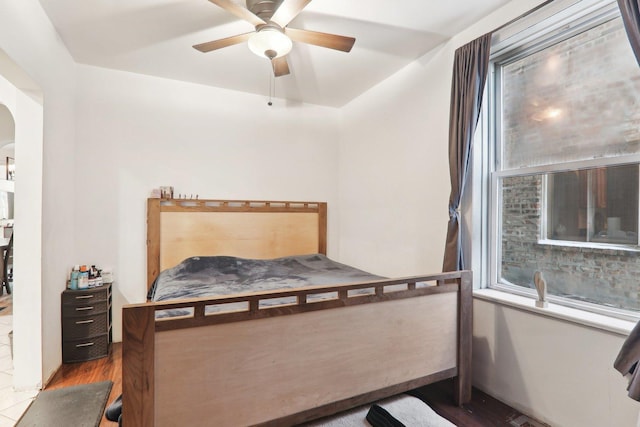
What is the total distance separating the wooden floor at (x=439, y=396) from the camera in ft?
6.07

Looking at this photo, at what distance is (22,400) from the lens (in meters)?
2.04

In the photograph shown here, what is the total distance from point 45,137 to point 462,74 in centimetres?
297

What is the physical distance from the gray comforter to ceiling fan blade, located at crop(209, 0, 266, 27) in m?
1.70

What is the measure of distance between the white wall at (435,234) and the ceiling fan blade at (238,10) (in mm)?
1481

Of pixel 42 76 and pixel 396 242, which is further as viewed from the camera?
pixel 396 242

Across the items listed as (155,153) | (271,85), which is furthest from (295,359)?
(271,85)

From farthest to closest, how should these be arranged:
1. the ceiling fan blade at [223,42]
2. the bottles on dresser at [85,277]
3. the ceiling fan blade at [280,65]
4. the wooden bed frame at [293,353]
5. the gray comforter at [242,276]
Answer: the bottles on dresser at [85,277]
the ceiling fan blade at [280,65]
the gray comforter at [242,276]
the ceiling fan blade at [223,42]
the wooden bed frame at [293,353]

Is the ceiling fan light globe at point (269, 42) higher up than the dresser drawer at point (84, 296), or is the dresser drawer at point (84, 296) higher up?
the ceiling fan light globe at point (269, 42)

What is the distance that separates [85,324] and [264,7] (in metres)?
2.81

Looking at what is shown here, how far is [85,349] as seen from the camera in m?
2.60

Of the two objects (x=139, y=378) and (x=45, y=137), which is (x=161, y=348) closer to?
(x=139, y=378)

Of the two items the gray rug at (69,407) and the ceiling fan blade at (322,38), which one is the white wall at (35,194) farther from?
the ceiling fan blade at (322,38)

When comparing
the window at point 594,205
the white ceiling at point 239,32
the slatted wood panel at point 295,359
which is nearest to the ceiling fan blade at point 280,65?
the white ceiling at point 239,32

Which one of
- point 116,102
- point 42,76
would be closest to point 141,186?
point 116,102
